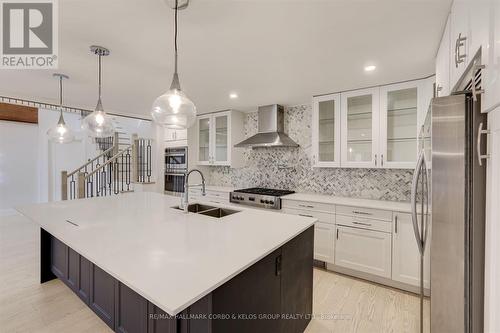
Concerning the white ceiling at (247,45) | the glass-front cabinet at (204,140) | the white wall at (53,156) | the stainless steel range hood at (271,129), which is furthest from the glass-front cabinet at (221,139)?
the white wall at (53,156)

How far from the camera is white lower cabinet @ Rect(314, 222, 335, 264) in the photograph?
293 cm

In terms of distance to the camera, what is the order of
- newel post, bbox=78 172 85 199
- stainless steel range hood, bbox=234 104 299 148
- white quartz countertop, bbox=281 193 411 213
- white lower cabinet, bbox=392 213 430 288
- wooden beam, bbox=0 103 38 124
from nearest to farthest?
white lower cabinet, bbox=392 213 430 288
white quartz countertop, bbox=281 193 411 213
stainless steel range hood, bbox=234 104 299 148
newel post, bbox=78 172 85 199
wooden beam, bbox=0 103 38 124

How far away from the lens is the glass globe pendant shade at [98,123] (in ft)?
7.71

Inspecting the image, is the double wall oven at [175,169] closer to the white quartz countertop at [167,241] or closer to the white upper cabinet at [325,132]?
the white quartz countertop at [167,241]

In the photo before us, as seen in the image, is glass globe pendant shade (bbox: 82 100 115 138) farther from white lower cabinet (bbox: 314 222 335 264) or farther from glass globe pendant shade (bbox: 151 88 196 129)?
white lower cabinet (bbox: 314 222 335 264)

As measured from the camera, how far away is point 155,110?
5.33ft

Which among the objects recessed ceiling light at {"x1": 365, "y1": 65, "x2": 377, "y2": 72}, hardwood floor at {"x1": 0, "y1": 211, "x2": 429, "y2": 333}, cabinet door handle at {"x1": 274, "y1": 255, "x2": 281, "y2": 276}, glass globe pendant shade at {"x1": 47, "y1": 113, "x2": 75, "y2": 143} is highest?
recessed ceiling light at {"x1": 365, "y1": 65, "x2": 377, "y2": 72}

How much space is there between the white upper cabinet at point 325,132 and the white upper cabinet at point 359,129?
0.38ft

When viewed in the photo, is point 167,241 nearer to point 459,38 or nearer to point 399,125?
point 459,38

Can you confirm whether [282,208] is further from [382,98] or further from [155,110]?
[155,110]

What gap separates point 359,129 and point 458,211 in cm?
228

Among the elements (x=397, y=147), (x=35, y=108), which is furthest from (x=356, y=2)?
(x=35, y=108)

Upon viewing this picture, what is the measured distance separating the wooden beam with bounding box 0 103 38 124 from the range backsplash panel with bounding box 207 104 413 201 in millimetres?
4512

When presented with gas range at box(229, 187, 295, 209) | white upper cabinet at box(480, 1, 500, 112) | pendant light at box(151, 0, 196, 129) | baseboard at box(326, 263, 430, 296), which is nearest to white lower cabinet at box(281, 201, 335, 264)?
baseboard at box(326, 263, 430, 296)
